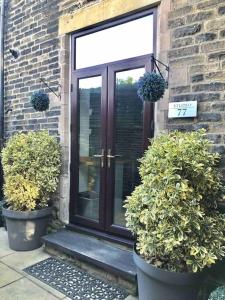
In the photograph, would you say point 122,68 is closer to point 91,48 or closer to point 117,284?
point 91,48

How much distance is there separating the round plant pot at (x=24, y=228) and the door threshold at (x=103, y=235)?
0.43 metres

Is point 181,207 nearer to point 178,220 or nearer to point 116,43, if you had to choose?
point 178,220

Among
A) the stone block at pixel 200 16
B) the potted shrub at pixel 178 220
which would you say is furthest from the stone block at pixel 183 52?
the potted shrub at pixel 178 220

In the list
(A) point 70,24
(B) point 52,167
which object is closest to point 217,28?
(A) point 70,24

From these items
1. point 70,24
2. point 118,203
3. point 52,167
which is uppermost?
point 70,24

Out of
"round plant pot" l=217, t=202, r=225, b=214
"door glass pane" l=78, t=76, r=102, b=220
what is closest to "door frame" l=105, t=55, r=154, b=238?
"door glass pane" l=78, t=76, r=102, b=220

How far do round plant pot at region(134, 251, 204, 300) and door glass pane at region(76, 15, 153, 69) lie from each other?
86.3 inches

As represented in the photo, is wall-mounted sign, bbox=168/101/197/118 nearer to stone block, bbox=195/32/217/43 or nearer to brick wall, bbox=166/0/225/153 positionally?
brick wall, bbox=166/0/225/153

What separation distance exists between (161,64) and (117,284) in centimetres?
225

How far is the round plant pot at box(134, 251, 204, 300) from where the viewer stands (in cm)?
220

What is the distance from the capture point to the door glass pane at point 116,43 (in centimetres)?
324

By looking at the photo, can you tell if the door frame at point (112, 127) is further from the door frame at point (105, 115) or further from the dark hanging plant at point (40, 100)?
the dark hanging plant at point (40, 100)

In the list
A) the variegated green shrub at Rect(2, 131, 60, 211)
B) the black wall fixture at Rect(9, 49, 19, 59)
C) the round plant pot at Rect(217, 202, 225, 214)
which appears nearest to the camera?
the round plant pot at Rect(217, 202, 225, 214)

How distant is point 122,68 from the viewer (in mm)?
3406
